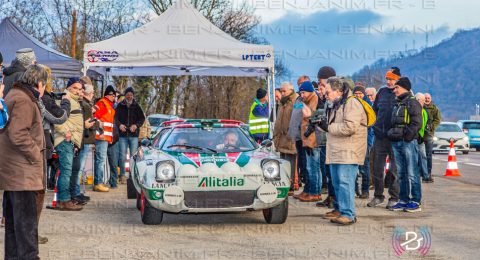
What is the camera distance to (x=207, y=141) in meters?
10.1

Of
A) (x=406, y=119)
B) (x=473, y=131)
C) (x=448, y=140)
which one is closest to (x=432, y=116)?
(x=406, y=119)

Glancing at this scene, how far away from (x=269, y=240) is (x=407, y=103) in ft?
12.5

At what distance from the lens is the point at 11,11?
42469 mm

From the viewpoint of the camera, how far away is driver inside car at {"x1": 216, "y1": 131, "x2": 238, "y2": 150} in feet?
33.0

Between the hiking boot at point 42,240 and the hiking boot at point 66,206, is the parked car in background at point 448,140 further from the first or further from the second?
the hiking boot at point 42,240

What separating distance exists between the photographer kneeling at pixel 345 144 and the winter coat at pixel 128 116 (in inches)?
246

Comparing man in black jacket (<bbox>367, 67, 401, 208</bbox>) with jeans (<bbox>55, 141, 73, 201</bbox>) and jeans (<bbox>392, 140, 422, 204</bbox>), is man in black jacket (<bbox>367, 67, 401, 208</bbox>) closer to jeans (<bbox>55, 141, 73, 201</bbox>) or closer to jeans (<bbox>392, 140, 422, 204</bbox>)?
jeans (<bbox>392, 140, 422, 204</bbox>)

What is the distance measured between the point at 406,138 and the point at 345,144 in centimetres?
172

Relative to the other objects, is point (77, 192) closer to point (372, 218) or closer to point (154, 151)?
point (154, 151)

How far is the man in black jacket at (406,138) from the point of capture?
10.9 meters

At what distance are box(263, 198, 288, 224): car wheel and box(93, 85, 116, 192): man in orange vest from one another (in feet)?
16.6

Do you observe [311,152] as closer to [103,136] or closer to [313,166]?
[313,166]

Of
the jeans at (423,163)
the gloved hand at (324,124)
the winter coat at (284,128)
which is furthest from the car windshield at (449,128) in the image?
the gloved hand at (324,124)

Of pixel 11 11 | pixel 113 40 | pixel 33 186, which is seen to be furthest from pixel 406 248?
pixel 11 11
